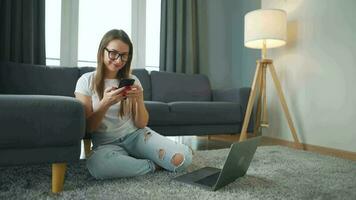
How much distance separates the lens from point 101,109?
122cm

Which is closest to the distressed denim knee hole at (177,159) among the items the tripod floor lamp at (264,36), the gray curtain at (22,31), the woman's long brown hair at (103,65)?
the woman's long brown hair at (103,65)

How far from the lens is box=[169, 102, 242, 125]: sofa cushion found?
85.4 inches

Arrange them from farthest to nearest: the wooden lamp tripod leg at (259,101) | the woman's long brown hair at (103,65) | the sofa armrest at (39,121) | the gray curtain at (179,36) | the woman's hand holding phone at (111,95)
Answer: the gray curtain at (179,36)
the wooden lamp tripod leg at (259,101)
the woman's long brown hair at (103,65)
the woman's hand holding phone at (111,95)
the sofa armrest at (39,121)

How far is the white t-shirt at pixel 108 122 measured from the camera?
4.35ft

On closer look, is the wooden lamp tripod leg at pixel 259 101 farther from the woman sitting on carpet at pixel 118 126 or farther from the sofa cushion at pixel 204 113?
the woman sitting on carpet at pixel 118 126

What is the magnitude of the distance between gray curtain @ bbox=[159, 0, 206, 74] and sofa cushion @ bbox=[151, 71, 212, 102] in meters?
0.26

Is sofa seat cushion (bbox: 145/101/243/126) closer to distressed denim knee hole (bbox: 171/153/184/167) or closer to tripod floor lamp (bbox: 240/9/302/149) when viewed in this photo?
tripod floor lamp (bbox: 240/9/302/149)

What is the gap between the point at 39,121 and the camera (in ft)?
3.35

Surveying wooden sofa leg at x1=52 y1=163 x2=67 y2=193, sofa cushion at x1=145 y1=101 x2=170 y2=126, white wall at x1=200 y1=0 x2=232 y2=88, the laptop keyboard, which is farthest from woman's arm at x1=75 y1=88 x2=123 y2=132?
white wall at x1=200 y1=0 x2=232 y2=88

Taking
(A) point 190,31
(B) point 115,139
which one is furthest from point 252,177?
(A) point 190,31

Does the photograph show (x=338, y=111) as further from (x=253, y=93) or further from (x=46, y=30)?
(x=46, y=30)

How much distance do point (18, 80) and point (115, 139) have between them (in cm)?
129

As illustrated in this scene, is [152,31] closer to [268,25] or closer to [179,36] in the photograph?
[179,36]

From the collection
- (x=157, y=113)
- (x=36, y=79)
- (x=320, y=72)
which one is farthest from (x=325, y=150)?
(x=36, y=79)
